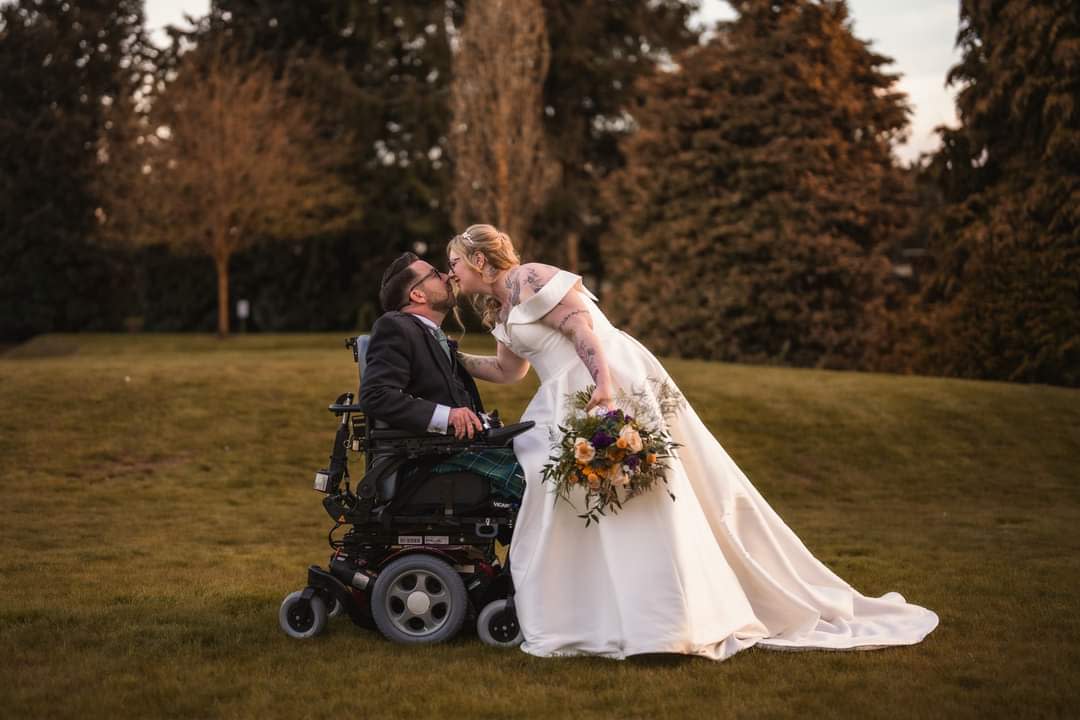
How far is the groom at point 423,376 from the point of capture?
513 cm

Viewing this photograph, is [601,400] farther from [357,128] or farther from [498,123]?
[357,128]

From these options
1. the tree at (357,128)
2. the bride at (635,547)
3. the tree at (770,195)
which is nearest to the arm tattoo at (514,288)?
the bride at (635,547)

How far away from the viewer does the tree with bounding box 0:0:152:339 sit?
34.6m

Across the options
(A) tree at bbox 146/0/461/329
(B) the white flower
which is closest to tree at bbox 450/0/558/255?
(A) tree at bbox 146/0/461/329

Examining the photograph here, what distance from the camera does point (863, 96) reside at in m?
21.9

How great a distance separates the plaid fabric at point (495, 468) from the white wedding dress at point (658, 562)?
0.13m

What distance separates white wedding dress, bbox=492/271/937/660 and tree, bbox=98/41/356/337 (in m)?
20.6

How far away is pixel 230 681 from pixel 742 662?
2.03 metres

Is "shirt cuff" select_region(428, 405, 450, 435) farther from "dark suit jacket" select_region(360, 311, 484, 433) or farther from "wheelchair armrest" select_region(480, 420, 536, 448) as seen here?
"wheelchair armrest" select_region(480, 420, 536, 448)

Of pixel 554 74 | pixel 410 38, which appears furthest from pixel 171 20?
pixel 554 74

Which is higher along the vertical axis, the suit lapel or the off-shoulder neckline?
the off-shoulder neckline

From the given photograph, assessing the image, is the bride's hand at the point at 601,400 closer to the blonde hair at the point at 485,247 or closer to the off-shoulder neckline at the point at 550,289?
the off-shoulder neckline at the point at 550,289

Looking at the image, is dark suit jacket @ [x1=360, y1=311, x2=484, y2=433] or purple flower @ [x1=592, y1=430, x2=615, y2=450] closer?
purple flower @ [x1=592, y1=430, x2=615, y2=450]

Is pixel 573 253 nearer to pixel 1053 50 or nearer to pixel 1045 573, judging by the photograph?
pixel 1053 50
